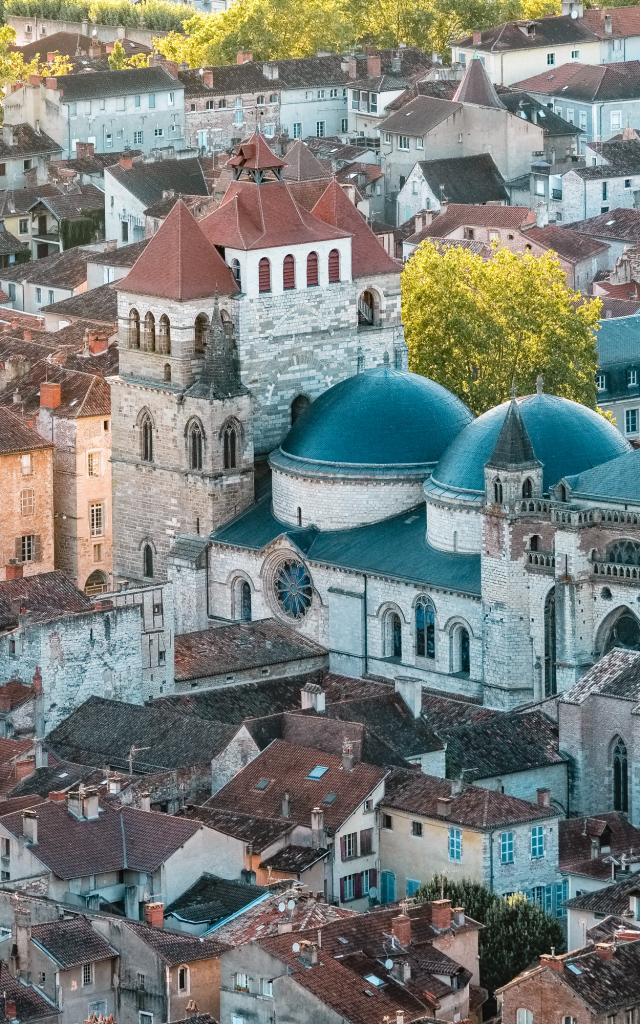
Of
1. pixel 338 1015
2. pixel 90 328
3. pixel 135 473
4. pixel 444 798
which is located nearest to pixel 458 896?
pixel 444 798

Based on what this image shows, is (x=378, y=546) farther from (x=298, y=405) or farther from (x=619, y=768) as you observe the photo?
(x=619, y=768)

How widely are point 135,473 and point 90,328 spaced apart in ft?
95.2

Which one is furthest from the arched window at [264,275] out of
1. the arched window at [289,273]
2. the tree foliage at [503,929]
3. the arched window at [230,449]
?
the tree foliage at [503,929]

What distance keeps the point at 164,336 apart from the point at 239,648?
14.9 m

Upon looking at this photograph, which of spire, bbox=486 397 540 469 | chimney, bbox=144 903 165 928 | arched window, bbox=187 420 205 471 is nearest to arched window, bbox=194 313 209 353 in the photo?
arched window, bbox=187 420 205 471

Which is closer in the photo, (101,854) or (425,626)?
(101,854)

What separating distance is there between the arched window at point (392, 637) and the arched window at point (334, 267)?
16437mm

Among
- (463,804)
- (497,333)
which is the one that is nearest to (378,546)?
(463,804)

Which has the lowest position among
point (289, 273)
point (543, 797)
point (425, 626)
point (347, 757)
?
point (425, 626)

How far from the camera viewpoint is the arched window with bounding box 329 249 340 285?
5866 inches

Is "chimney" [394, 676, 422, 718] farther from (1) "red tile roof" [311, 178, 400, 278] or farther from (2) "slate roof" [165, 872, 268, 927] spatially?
(1) "red tile roof" [311, 178, 400, 278]

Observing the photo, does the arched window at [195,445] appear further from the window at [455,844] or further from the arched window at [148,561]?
the window at [455,844]

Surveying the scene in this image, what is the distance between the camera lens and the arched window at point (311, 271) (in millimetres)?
148250

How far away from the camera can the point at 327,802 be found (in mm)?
116938
